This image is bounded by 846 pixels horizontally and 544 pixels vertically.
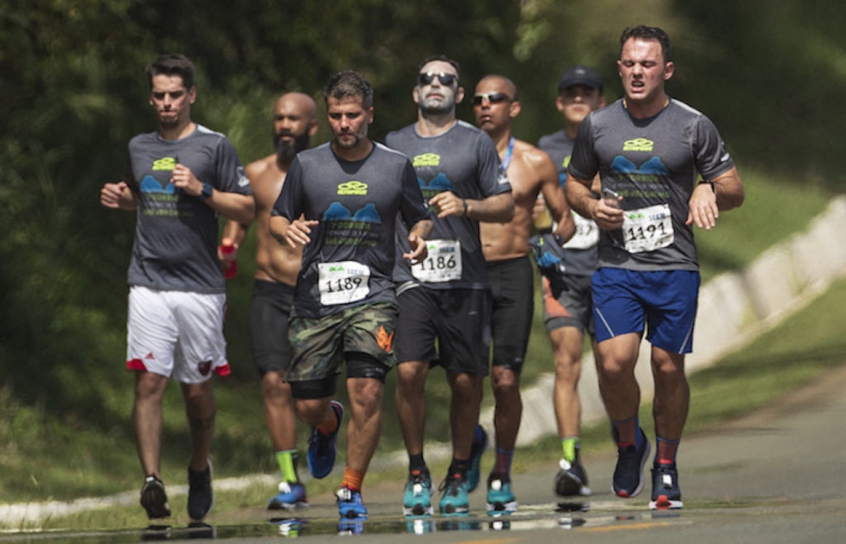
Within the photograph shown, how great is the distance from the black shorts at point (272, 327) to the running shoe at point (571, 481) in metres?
1.82

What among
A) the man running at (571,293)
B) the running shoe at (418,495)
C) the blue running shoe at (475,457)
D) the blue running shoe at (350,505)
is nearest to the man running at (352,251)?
the blue running shoe at (350,505)

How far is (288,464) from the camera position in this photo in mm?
12516

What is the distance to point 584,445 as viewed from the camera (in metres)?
15.7

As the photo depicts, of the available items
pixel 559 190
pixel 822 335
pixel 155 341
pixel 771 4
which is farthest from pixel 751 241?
pixel 155 341

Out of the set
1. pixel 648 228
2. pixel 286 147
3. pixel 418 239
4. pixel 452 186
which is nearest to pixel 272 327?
pixel 286 147

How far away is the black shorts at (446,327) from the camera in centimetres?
1105

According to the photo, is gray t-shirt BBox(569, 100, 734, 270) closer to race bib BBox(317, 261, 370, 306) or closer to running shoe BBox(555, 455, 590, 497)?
race bib BBox(317, 261, 370, 306)

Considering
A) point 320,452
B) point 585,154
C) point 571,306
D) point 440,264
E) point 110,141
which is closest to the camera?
point 585,154

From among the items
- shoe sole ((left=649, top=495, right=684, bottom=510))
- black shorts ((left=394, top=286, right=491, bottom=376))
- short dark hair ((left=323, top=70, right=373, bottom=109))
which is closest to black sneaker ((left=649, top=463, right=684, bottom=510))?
shoe sole ((left=649, top=495, right=684, bottom=510))

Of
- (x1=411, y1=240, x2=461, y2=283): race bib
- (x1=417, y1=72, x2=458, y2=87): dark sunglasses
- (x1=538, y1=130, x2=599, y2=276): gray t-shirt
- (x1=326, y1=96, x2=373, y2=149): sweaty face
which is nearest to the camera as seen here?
(x1=326, y1=96, x2=373, y2=149): sweaty face

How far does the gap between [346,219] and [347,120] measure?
510 millimetres

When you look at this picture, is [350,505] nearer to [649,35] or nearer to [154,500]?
[154,500]

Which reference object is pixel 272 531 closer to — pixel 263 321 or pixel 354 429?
pixel 354 429

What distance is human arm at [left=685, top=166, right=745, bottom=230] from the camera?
1016cm
